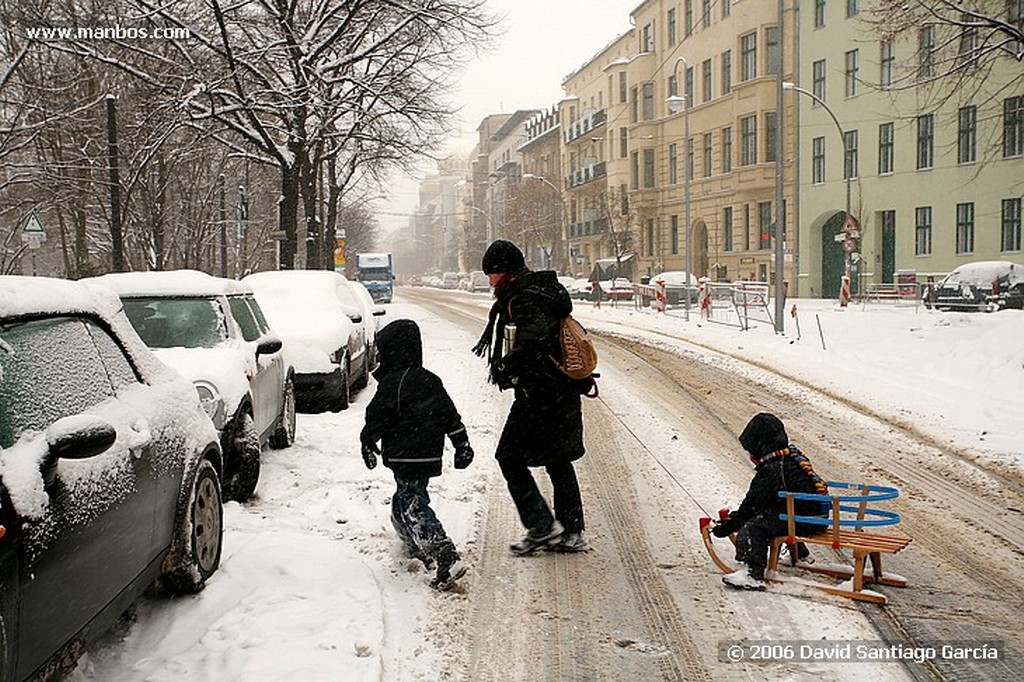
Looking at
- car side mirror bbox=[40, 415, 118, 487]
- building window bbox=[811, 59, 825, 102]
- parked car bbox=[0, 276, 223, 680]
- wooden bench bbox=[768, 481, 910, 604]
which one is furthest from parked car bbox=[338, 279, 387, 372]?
building window bbox=[811, 59, 825, 102]

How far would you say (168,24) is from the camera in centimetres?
2122

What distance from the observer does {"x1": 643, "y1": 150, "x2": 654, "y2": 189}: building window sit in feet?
200

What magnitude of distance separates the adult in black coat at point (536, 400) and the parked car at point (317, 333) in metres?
5.85

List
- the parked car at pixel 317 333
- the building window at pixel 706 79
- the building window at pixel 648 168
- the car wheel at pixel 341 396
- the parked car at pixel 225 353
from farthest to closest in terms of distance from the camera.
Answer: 1. the building window at pixel 648 168
2. the building window at pixel 706 79
3. the car wheel at pixel 341 396
4. the parked car at pixel 317 333
5. the parked car at pixel 225 353

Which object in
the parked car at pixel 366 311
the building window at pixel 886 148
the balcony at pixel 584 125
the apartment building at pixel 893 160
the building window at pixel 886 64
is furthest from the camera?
the balcony at pixel 584 125

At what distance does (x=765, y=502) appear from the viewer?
17.3ft

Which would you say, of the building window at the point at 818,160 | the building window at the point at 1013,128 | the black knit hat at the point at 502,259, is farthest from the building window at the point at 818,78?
the black knit hat at the point at 502,259

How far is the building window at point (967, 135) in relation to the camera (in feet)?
124

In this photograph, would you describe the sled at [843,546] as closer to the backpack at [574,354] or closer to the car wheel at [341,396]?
the backpack at [574,354]

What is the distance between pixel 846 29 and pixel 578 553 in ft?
141

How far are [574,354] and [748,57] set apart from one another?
4808 centimetres

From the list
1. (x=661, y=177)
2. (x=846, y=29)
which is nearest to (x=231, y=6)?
(x=846, y=29)

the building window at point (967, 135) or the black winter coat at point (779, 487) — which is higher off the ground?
the building window at point (967, 135)
